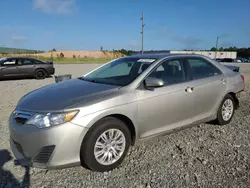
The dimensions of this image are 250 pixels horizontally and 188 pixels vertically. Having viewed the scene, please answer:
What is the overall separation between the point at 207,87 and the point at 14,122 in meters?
3.19

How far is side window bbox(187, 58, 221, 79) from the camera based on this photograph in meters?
4.00

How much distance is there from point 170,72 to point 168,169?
1.58 m

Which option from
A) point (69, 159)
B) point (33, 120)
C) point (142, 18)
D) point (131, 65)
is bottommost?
point (69, 159)

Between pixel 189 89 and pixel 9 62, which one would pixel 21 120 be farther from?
pixel 9 62

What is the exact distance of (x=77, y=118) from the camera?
260 cm

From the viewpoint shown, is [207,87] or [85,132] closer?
[85,132]

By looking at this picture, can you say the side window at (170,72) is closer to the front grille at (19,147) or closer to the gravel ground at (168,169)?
the gravel ground at (168,169)

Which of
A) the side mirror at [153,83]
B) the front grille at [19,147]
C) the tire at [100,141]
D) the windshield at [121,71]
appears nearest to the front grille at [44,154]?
the front grille at [19,147]

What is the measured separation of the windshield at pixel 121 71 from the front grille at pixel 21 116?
128 cm

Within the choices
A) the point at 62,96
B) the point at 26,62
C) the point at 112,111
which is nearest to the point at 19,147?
the point at 62,96

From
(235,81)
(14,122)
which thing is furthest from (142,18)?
(14,122)

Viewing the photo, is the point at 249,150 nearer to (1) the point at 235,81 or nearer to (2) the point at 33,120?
(1) the point at 235,81

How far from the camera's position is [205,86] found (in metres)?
3.97

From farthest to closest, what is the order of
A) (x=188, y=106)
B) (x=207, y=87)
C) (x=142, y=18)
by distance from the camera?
1. (x=142, y=18)
2. (x=207, y=87)
3. (x=188, y=106)
